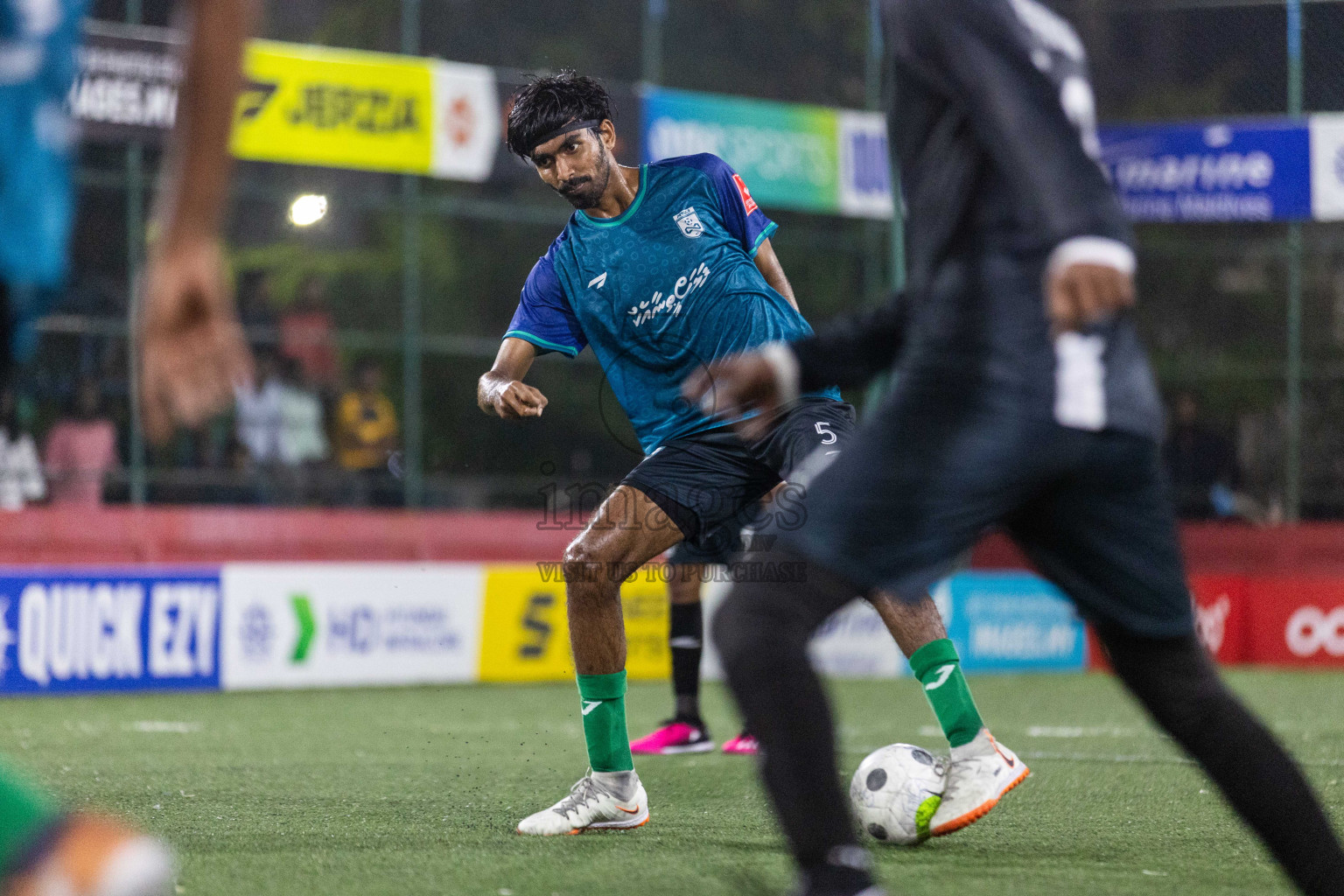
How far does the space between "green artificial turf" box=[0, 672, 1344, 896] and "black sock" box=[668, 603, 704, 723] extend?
50 centimetres

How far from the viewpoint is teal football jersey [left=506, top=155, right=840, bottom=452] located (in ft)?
A: 16.6

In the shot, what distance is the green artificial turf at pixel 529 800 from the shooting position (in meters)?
3.89

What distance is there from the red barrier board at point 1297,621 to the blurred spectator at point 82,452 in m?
9.12

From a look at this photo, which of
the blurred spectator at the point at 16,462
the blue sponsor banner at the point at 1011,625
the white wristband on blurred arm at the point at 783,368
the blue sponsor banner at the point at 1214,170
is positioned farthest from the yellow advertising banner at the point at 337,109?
the white wristband on blurred arm at the point at 783,368

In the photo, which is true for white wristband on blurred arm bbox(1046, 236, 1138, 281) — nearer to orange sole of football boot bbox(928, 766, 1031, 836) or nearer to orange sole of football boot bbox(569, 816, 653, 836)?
orange sole of football boot bbox(928, 766, 1031, 836)

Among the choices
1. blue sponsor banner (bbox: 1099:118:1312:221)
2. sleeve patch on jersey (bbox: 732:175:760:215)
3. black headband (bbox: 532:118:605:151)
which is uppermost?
blue sponsor banner (bbox: 1099:118:1312:221)

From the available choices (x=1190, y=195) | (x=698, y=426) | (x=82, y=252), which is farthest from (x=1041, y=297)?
(x=1190, y=195)

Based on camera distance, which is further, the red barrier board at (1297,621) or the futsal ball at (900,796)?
the red barrier board at (1297,621)

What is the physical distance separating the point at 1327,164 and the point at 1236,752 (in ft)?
44.3

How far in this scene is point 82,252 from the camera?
44.0 feet

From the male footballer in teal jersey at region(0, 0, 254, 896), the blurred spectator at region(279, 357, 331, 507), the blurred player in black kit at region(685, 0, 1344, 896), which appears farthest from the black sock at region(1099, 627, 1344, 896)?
the blurred spectator at region(279, 357, 331, 507)

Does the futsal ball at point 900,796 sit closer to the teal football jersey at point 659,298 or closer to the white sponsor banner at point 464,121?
the teal football jersey at point 659,298

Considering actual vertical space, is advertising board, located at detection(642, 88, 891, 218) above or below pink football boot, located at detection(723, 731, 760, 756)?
above

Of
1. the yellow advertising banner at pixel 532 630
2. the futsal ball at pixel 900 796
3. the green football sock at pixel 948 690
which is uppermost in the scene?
the green football sock at pixel 948 690
